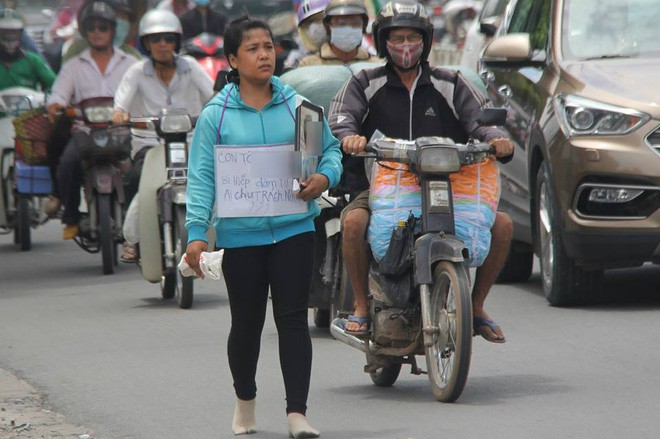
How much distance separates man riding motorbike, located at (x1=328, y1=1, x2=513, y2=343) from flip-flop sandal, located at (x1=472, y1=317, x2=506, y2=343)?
0.08 metres

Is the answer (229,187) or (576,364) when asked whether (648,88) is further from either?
(229,187)

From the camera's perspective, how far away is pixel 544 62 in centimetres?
1162

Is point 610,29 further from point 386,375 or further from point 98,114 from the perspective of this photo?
point 98,114

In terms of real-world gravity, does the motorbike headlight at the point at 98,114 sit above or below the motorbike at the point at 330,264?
above

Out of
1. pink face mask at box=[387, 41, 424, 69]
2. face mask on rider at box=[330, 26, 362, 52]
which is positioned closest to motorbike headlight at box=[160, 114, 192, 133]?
face mask on rider at box=[330, 26, 362, 52]

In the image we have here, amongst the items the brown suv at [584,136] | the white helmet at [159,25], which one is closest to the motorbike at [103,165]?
the white helmet at [159,25]

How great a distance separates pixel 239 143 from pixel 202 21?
46.2 ft

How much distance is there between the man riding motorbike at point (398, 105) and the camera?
8.52 m

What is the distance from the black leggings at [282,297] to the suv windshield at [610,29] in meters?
4.49

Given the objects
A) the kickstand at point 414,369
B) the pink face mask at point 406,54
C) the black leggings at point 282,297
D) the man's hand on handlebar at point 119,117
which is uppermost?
the pink face mask at point 406,54

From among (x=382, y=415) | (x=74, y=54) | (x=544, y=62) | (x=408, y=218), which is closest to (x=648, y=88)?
(x=544, y=62)

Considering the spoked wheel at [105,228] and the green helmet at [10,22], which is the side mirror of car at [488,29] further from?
the green helmet at [10,22]

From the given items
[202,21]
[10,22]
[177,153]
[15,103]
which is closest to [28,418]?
[177,153]

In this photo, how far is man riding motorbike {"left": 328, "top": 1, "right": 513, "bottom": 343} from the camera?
8516 millimetres
